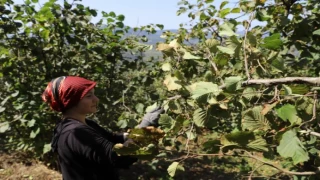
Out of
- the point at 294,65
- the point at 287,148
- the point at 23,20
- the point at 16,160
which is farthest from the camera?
the point at 16,160

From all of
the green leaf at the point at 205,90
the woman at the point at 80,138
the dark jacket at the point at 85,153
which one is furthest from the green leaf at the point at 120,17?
the green leaf at the point at 205,90

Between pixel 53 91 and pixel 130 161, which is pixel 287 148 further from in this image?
pixel 53 91

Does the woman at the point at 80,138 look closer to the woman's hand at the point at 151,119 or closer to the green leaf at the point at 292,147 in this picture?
the woman's hand at the point at 151,119

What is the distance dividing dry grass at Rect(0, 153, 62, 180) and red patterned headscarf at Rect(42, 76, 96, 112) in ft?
10.2

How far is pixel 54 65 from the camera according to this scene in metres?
4.28

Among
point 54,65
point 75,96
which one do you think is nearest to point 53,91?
point 75,96

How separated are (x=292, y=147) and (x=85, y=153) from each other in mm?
1158

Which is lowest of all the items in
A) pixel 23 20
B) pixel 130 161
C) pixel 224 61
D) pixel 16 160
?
pixel 16 160

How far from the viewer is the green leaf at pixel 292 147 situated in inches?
39.4

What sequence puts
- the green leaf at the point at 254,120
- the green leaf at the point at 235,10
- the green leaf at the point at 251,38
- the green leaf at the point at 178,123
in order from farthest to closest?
the green leaf at the point at 235,10 < the green leaf at the point at 178,123 < the green leaf at the point at 251,38 < the green leaf at the point at 254,120

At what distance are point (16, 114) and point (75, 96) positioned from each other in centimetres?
271

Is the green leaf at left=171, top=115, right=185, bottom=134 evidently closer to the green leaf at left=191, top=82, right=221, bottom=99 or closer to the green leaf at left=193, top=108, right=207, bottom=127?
the green leaf at left=193, top=108, right=207, bottom=127

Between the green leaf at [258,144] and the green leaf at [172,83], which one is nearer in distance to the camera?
the green leaf at [258,144]

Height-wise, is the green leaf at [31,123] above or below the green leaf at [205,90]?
below
